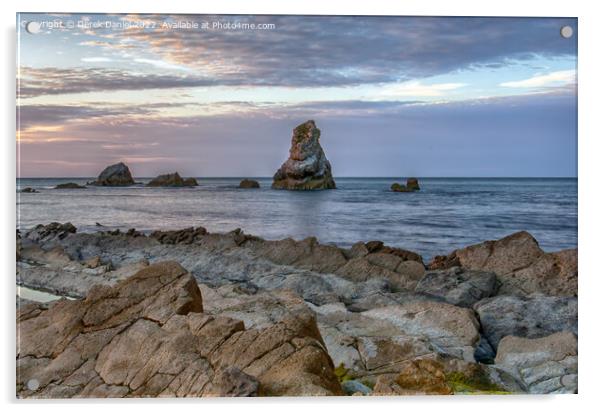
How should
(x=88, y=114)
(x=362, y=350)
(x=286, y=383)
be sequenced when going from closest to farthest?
(x=286, y=383) < (x=362, y=350) < (x=88, y=114)

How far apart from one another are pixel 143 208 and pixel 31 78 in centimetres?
228

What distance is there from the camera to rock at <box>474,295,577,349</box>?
916cm

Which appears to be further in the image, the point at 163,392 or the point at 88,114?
the point at 88,114

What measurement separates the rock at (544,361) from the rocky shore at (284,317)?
1 cm

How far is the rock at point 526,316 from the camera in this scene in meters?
9.16

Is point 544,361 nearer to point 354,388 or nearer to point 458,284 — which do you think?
point 458,284

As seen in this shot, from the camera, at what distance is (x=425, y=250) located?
9.76 meters

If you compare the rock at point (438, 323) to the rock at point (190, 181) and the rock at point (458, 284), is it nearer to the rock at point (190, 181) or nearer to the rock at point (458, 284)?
the rock at point (458, 284)

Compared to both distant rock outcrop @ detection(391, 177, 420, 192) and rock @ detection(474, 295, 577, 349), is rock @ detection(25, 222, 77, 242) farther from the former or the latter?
rock @ detection(474, 295, 577, 349)

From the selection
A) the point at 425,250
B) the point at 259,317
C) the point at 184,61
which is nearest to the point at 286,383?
the point at 259,317

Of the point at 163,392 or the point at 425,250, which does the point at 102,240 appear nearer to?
the point at 163,392

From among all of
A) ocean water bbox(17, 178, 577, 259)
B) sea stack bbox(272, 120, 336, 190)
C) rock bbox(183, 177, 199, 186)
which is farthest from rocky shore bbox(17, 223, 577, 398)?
sea stack bbox(272, 120, 336, 190)

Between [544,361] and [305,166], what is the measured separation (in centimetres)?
411

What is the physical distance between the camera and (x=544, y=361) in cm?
877
